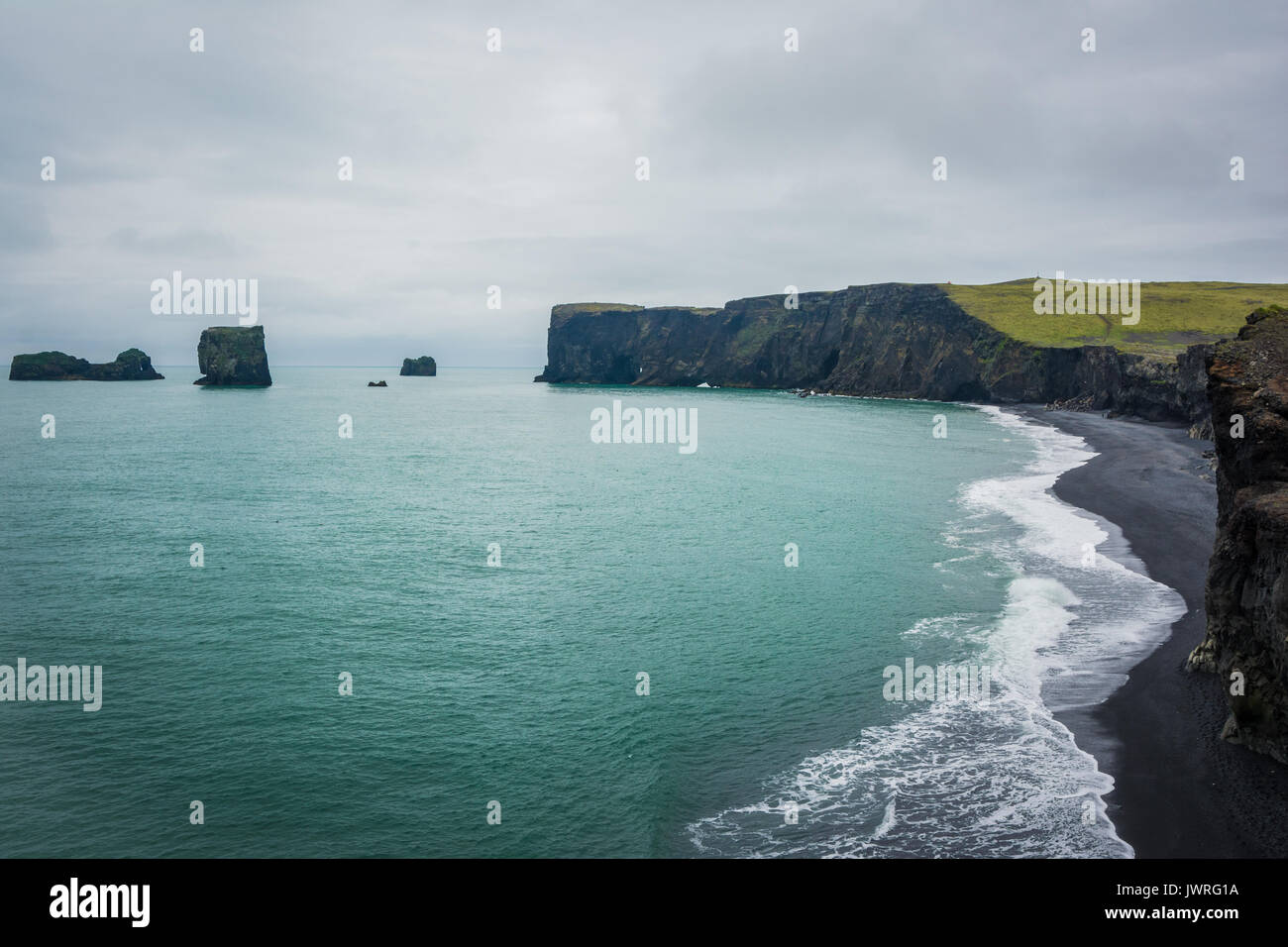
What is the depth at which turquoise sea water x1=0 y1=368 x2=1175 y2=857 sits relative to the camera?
1862 cm

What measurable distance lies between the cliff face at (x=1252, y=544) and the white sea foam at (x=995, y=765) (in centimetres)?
395

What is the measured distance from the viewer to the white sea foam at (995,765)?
17.7m

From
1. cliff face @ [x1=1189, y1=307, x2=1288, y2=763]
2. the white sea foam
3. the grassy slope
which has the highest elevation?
the grassy slope

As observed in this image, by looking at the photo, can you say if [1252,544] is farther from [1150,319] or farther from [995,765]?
[1150,319]

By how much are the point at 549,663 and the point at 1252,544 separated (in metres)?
21.8

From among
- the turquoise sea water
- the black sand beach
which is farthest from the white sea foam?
the black sand beach

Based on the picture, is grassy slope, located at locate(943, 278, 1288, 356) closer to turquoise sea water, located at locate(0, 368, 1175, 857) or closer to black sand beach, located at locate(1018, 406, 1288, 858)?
turquoise sea water, located at locate(0, 368, 1175, 857)

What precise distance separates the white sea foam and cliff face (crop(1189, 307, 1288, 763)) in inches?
155

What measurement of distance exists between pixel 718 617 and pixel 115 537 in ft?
113

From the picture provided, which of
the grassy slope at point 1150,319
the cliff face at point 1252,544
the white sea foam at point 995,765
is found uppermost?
the grassy slope at point 1150,319

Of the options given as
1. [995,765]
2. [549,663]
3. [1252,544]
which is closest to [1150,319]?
[1252,544]

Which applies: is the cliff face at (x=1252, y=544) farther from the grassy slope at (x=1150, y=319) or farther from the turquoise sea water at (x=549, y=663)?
the grassy slope at (x=1150, y=319)

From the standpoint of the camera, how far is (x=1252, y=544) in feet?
69.3

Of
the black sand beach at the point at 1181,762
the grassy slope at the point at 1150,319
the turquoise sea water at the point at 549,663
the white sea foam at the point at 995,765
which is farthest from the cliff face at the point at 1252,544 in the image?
the grassy slope at the point at 1150,319
